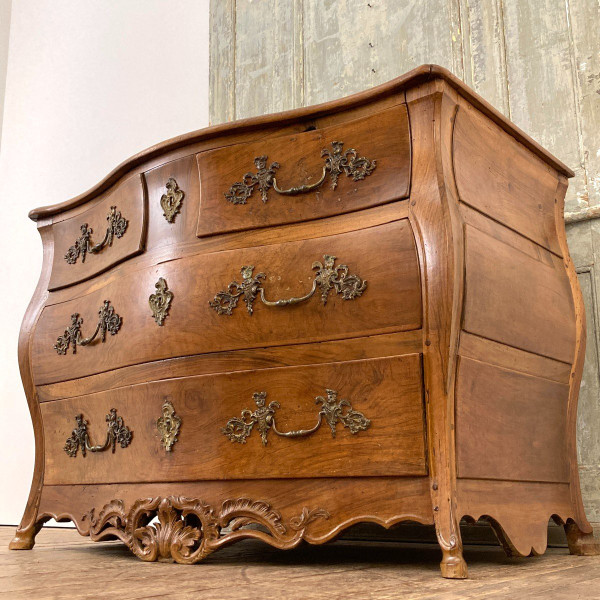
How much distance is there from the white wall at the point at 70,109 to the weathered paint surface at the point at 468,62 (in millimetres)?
237

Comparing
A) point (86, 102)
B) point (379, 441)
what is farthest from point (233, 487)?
point (86, 102)

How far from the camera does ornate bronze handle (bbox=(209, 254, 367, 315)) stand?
4.11 feet

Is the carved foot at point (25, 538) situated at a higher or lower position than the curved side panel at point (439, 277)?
lower

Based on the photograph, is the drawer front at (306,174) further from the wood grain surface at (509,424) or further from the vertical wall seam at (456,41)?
the vertical wall seam at (456,41)

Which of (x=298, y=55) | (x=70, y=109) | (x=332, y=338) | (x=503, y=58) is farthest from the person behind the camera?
(x=70, y=109)

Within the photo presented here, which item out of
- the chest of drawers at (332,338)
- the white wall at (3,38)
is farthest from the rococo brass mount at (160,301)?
the white wall at (3,38)

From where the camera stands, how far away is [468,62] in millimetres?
2062

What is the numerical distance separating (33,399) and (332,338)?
2.85ft

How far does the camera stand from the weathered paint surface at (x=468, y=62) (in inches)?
71.5

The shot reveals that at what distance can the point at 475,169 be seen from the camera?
4.47 ft

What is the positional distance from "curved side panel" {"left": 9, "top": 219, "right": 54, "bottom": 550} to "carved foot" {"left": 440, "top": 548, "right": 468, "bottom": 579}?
101 centimetres

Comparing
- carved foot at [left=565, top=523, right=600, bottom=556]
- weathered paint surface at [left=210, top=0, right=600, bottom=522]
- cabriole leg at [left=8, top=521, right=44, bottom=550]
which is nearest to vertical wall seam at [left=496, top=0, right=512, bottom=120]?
weathered paint surface at [left=210, top=0, right=600, bottom=522]

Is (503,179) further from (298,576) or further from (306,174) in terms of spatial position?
(298,576)

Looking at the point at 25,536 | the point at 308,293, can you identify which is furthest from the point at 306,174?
the point at 25,536
